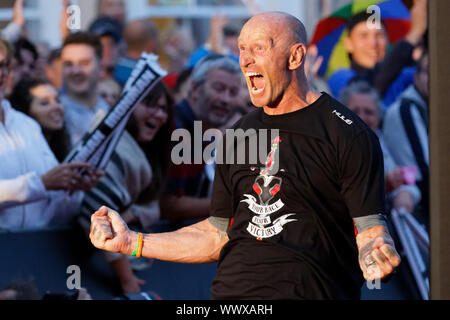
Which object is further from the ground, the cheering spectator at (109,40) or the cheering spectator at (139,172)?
the cheering spectator at (109,40)

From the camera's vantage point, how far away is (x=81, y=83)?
492 cm

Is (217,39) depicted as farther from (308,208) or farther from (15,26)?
(308,208)

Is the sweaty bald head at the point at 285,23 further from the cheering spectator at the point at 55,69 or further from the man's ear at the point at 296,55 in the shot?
the cheering spectator at the point at 55,69

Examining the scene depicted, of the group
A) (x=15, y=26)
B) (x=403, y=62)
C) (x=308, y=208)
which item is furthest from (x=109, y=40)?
(x=308, y=208)

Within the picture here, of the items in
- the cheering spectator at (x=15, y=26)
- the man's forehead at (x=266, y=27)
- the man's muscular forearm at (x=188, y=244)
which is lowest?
the man's muscular forearm at (x=188, y=244)

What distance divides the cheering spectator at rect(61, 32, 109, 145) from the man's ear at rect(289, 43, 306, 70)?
2430 mm

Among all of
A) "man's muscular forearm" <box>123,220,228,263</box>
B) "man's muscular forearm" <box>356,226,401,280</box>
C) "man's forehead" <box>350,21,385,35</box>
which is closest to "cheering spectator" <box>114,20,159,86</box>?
"man's forehead" <box>350,21,385,35</box>

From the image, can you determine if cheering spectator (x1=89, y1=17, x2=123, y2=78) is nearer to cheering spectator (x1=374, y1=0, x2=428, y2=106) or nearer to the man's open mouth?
cheering spectator (x1=374, y1=0, x2=428, y2=106)

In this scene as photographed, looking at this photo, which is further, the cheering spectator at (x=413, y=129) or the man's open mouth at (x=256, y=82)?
the cheering spectator at (x=413, y=129)

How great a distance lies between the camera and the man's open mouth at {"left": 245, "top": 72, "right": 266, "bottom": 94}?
2629 mm

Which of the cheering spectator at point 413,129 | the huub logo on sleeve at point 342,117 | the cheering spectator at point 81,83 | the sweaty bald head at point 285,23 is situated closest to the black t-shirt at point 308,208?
the huub logo on sleeve at point 342,117

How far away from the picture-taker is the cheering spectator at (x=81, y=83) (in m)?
4.85

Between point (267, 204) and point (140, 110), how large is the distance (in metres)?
2.57

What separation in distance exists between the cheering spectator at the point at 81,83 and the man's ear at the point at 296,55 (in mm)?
2430
